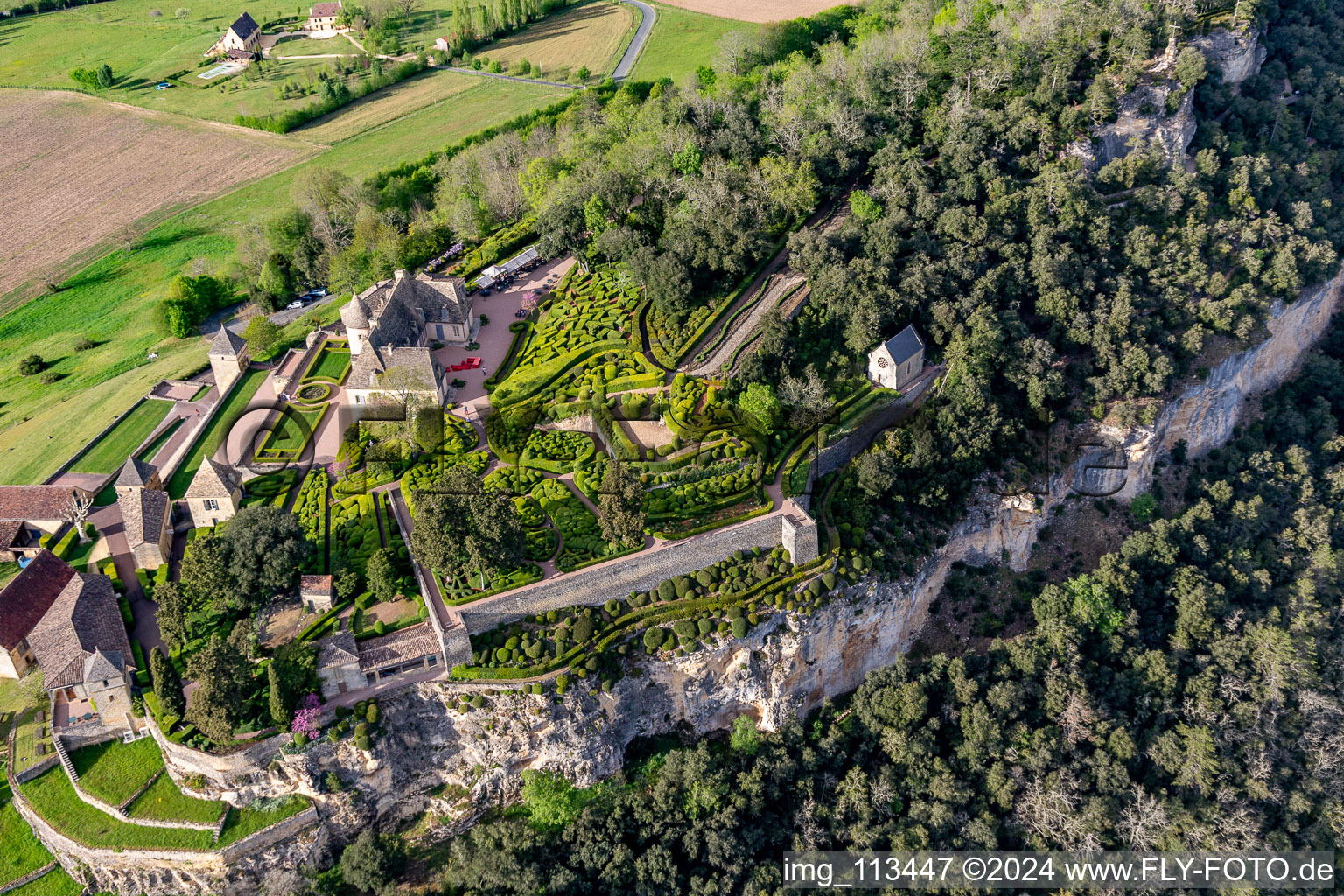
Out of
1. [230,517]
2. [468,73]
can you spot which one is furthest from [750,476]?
[468,73]

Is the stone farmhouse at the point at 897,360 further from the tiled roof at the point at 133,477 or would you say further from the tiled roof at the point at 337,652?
the tiled roof at the point at 133,477

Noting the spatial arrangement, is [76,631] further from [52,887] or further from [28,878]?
[52,887]

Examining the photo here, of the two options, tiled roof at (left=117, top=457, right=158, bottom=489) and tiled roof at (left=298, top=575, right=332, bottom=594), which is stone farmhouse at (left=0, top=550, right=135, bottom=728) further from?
tiled roof at (left=298, top=575, right=332, bottom=594)

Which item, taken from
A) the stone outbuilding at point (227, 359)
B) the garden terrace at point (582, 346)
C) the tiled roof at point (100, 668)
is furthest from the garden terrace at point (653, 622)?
the stone outbuilding at point (227, 359)

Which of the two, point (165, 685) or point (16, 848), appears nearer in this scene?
point (165, 685)

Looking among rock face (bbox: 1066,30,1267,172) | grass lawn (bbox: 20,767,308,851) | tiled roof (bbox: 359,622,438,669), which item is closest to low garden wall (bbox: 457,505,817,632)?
tiled roof (bbox: 359,622,438,669)

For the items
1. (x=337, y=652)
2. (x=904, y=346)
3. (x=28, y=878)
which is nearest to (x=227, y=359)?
(x=337, y=652)
